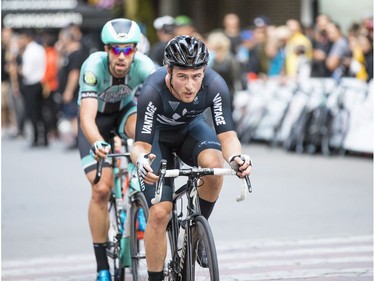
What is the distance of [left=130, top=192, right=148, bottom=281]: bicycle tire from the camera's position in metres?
7.96

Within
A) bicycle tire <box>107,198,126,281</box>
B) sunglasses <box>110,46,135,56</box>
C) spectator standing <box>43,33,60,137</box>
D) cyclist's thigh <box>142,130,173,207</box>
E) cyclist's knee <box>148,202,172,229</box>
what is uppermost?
sunglasses <box>110,46,135,56</box>

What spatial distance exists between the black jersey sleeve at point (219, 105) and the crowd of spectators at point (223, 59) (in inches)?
342

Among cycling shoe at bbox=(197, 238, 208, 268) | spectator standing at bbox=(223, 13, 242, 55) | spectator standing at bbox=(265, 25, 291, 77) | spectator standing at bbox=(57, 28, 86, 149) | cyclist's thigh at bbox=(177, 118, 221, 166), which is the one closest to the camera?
cycling shoe at bbox=(197, 238, 208, 268)

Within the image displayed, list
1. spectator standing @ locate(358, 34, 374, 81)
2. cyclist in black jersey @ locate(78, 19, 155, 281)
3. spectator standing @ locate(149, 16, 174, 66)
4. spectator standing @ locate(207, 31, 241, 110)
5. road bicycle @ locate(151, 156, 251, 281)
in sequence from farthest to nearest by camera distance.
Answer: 1. spectator standing @ locate(207, 31, 241, 110)
2. spectator standing @ locate(358, 34, 374, 81)
3. spectator standing @ locate(149, 16, 174, 66)
4. cyclist in black jersey @ locate(78, 19, 155, 281)
5. road bicycle @ locate(151, 156, 251, 281)

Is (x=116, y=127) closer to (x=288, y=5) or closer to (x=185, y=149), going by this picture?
(x=185, y=149)

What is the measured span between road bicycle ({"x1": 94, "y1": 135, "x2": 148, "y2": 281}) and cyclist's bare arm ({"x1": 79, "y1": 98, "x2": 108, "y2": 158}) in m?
0.23

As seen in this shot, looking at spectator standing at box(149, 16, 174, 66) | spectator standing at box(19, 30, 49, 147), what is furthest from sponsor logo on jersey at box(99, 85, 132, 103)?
spectator standing at box(19, 30, 49, 147)

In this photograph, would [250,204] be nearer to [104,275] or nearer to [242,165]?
[104,275]

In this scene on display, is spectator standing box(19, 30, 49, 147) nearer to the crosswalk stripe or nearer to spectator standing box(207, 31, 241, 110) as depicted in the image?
spectator standing box(207, 31, 241, 110)

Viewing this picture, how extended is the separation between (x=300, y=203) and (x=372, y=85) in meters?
4.44

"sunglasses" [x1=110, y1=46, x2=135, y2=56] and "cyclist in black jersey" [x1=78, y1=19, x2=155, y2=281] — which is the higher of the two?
"sunglasses" [x1=110, y1=46, x2=135, y2=56]

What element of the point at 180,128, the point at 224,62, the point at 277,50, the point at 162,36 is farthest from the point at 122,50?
the point at 277,50

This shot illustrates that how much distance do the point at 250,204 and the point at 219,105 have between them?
6446mm

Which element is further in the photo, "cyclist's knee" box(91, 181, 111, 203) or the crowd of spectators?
the crowd of spectators
